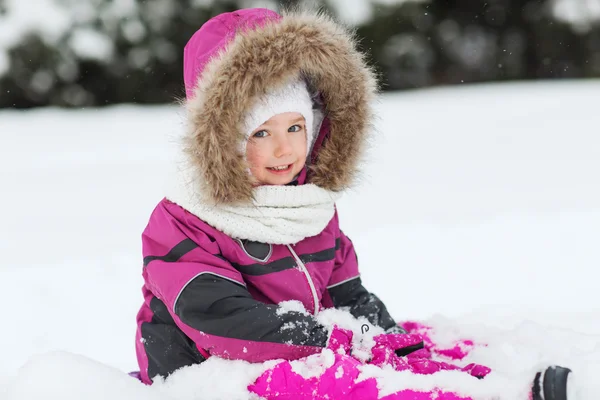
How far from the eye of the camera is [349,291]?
2088 millimetres

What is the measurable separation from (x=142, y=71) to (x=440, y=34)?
3.77 m

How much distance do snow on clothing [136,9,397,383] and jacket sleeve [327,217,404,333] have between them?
120 millimetres

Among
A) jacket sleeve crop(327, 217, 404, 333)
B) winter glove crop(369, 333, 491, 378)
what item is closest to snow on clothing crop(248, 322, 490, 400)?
winter glove crop(369, 333, 491, 378)

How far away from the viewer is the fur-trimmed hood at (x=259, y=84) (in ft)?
→ 5.72

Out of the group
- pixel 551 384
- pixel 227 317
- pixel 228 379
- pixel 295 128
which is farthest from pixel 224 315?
pixel 551 384

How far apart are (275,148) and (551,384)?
85 centimetres

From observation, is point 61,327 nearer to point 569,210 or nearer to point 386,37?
point 569,210


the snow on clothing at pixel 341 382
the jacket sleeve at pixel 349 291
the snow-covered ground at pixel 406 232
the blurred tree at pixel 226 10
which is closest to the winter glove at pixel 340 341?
the snow on clothing at pixel 341 382

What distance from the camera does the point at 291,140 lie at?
184cm

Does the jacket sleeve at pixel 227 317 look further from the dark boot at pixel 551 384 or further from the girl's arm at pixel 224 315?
the dark boot at pixel 551 384

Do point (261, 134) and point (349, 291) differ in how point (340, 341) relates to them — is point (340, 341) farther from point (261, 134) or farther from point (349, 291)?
point (261, 134)

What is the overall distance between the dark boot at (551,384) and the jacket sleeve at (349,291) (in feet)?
2.24

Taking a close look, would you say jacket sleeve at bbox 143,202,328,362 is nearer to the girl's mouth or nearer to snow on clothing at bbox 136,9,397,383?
snow on clothing at bbox 136,9,397,383

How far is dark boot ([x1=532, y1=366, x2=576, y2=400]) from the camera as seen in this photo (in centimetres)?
134
